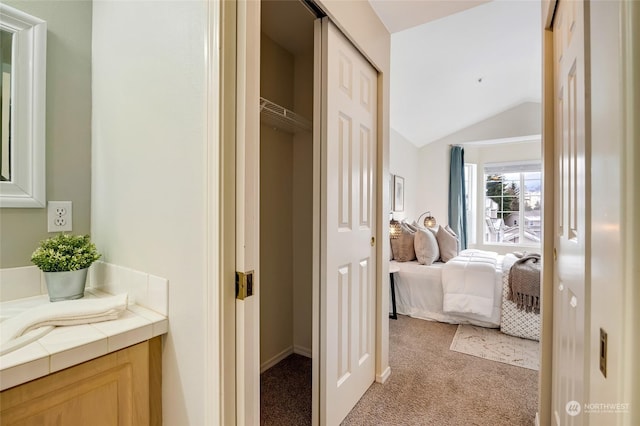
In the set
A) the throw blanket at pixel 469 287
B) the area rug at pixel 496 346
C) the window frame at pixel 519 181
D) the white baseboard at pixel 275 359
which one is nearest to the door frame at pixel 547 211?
the area rug at pixel 496 346

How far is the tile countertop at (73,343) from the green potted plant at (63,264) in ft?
0.37

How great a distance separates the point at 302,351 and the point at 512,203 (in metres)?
5.47

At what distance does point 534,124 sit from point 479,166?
124 cm

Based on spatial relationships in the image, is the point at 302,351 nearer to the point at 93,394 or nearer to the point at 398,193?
the point at 93,394

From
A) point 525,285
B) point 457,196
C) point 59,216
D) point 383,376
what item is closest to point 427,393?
point 383,376

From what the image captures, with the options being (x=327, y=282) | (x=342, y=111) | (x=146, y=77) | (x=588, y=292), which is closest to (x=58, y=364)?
(x=146, y=77)

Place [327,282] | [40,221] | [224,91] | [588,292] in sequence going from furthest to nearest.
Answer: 1. [327,282]
2. [40,221]
3. [224,91]
4. [588,292]

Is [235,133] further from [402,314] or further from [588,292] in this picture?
[402,314]

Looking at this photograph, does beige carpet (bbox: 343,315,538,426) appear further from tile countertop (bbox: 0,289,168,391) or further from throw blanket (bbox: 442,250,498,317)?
tile countertop (bbox: 0,289,168,391)

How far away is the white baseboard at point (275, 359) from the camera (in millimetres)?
2141

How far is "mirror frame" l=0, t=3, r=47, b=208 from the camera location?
1.07 metres

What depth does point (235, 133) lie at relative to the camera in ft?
2.61

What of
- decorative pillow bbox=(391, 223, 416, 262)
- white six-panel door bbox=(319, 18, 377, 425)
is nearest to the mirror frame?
white six-panel door bbox=(319, 18, 377, 425)

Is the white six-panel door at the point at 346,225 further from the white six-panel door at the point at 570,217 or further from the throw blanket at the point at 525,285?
the throw blanket at the point at 525,285
